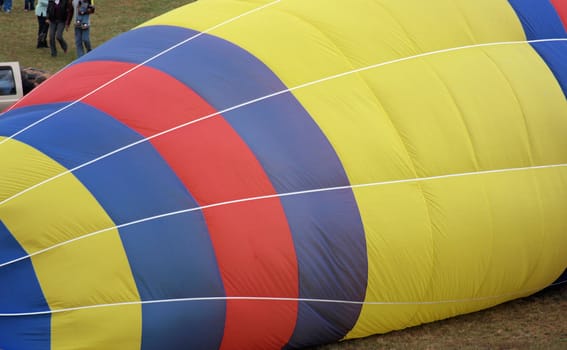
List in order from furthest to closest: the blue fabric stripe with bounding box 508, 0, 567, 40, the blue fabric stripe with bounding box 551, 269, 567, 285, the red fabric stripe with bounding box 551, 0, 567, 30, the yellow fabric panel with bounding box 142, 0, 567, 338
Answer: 1. the red fabric stripe with bounding box 551, 0, 567, 30
2. the blue fabric stripe with bounding box 508, 0, 567, 40
3. the blue fabric stripe with bounding box 551, 269, 567, 285
4. the yellow fabric panel with bounding box 142, 0, 567, 338

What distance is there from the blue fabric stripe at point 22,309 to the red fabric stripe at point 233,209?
3.48ft

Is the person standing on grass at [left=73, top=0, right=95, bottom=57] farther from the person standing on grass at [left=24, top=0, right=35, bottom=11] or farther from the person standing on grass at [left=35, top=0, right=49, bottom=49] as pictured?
the person standing on grass at [left=24, top=0, right=35, bottom=11]

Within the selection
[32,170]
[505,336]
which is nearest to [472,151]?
[505,336]

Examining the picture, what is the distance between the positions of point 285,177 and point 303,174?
0.43 feet

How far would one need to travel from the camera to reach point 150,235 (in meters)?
6.20

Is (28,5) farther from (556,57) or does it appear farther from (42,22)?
(556,57)

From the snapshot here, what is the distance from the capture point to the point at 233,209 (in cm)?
644

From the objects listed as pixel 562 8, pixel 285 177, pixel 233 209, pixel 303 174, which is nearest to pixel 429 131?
pixel 303 174

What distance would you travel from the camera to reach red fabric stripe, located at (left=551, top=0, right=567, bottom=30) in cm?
833

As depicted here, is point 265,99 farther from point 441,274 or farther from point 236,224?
point 441,274

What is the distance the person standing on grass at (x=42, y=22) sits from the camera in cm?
1855

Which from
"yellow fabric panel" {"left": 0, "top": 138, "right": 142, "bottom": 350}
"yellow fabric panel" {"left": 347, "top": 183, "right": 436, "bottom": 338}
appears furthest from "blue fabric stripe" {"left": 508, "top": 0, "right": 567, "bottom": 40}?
"yellow fabric panel" {"left": 0, "top": 138, "right": 142, "bottom": 350}

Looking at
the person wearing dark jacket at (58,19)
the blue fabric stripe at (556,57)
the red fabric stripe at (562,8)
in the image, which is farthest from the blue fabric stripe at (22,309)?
the person wearing dark jacket at (58,19)

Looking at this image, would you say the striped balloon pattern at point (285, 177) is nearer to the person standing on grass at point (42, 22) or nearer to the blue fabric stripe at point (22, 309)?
the blue fabric stripe at point (22, 309)
